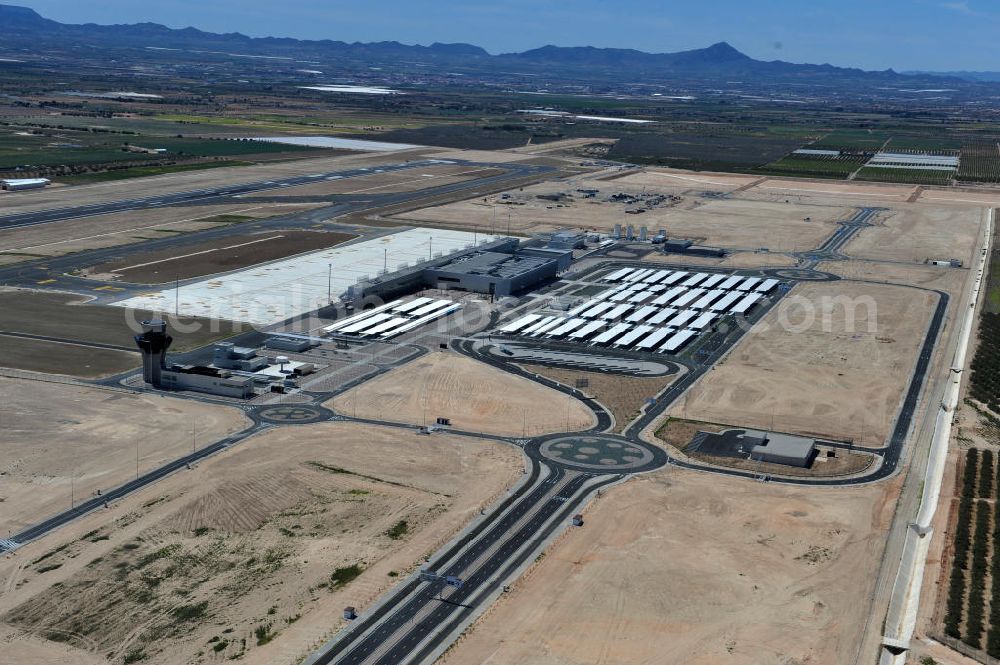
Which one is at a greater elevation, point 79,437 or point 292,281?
point 292,281

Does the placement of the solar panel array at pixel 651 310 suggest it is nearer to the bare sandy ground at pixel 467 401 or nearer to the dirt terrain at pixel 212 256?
the bare sandy ground at pixel 467 401

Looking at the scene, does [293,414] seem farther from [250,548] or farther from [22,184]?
[22,184]

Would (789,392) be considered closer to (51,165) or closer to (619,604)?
(619,604)

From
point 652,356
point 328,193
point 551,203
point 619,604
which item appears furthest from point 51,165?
point 619,604

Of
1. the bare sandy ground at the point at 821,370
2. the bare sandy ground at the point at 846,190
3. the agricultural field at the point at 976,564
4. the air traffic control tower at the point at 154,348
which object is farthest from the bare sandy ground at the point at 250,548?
the bare sandy ground at the point at 846,190

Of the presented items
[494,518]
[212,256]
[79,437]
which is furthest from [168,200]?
[494,518]

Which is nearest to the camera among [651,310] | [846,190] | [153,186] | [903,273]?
[651,310]
